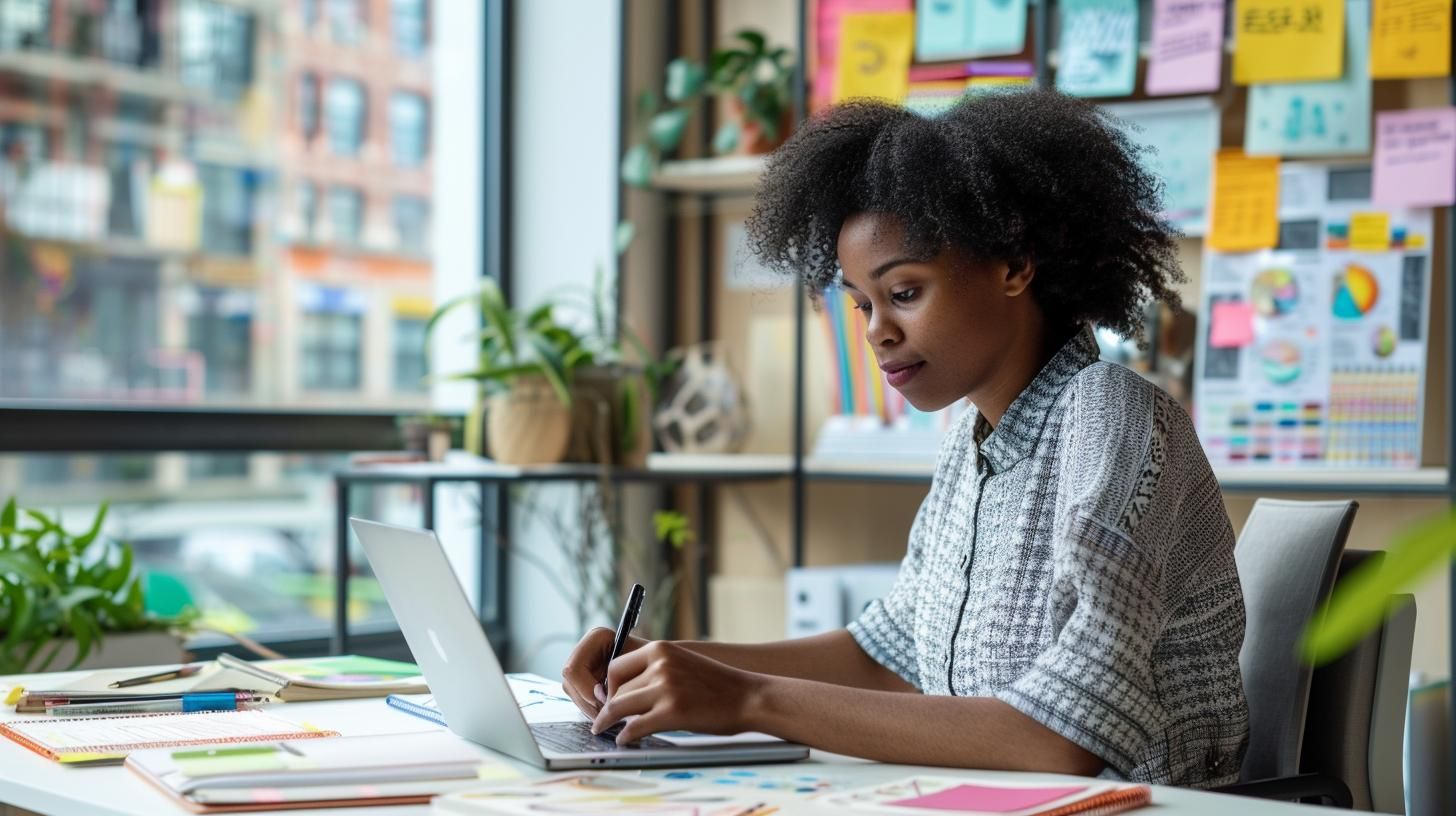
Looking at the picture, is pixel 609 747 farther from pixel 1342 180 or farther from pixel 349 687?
pixel 1342 180

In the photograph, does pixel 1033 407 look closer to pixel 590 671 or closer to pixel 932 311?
pixel 932 311

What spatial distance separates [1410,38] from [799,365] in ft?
4.09

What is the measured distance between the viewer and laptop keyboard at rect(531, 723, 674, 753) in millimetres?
1169

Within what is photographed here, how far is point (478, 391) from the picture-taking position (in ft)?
9.86

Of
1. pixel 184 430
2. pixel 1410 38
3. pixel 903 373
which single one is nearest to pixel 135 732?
pixel 903 373

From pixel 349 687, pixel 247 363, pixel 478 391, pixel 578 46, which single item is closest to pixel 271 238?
pixel 247 363

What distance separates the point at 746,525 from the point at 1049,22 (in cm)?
130

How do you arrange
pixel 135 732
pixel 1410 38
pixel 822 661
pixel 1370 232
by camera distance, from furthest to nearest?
1. pixel 1370 232
2. pixel 1410 38
3. pixel 822 661
4. pixel 135 732

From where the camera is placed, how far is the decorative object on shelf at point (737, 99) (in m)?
3.20

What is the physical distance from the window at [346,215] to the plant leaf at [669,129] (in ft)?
2.11

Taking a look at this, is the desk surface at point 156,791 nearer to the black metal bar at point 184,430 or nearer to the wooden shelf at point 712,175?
the black metal bar at point 184,430

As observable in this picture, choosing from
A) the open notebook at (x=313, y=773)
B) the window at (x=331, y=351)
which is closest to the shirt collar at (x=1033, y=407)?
the open notebook at (x=313, y=773)

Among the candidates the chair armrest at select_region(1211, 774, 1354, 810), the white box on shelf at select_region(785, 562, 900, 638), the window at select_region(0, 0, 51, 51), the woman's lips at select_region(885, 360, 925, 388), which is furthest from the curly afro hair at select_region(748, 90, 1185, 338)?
the window at select_region(0, 0, 51, 51)

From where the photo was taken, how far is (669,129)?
3244 millimetres
